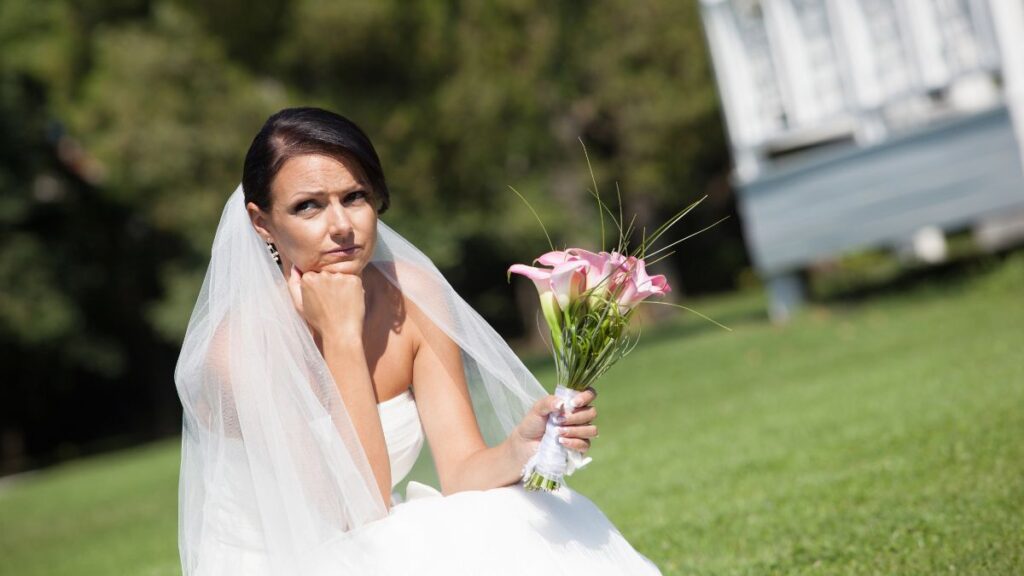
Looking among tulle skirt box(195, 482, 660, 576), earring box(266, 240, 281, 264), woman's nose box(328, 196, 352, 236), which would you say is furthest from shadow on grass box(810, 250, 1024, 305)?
woman's nose box(328, 196, 352, 236)

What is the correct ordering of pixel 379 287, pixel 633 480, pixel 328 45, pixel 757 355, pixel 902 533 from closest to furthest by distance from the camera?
pixel 379 287 < pixel 902 533 < pixel 633 480 < pixel 757 355 < pixel 328 45

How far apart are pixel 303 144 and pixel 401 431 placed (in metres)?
1.03

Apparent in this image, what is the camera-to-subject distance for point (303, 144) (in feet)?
12.7

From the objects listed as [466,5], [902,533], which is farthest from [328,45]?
[902,533]

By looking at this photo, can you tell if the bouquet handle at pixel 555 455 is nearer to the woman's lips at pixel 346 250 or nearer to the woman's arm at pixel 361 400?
the woman's arm at pixel 361 400

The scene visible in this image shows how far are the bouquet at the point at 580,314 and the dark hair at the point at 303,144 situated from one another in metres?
0.77

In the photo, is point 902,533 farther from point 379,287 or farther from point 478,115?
point 478,115

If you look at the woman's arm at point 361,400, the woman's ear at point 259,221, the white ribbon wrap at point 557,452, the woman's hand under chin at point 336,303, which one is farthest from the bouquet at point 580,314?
the woman's ear at point 259,221

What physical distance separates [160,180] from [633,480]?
16203 mm

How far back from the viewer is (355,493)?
11.9 feet

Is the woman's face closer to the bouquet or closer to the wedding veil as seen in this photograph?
the wedding veil

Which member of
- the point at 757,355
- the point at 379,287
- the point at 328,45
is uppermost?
the point at 328,45

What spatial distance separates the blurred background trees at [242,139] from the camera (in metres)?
20.7

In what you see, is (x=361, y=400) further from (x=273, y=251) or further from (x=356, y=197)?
(x=273, y=251)
